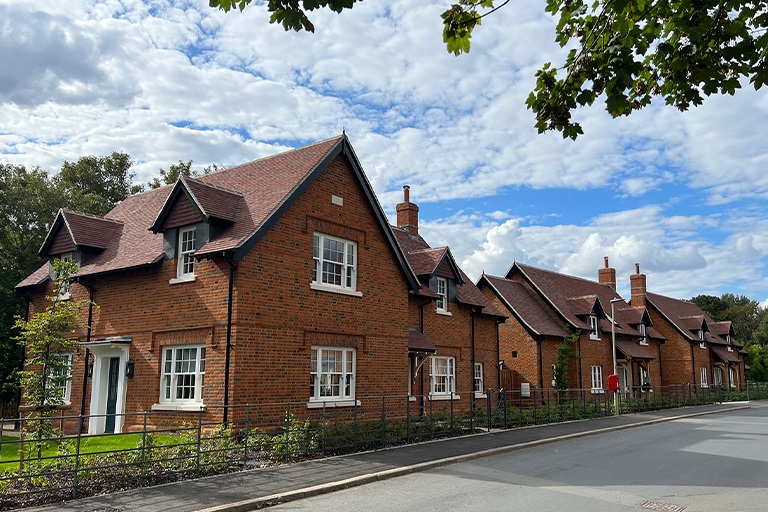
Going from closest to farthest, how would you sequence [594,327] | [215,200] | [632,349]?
[215,200]
[594,327]
[632,349]

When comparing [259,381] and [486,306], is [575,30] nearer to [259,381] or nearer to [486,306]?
[259,381]

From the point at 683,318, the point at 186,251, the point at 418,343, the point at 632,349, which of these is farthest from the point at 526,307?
the point at 683,318

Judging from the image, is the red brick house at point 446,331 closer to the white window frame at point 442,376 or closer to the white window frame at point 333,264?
the white window frame at point 442,376

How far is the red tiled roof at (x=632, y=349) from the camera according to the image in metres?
38.8

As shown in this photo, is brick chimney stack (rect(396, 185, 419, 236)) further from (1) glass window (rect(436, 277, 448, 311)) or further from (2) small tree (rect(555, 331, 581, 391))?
(2) small tree (rect(555, 331, 581, 391))

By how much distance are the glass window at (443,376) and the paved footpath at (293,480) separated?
6.22 m

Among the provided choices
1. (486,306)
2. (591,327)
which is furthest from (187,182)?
(591,327)

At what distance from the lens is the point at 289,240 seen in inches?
651

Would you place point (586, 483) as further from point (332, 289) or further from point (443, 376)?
point (443, 376)

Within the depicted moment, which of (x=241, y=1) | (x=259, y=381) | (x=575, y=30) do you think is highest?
(x=575, y=30)

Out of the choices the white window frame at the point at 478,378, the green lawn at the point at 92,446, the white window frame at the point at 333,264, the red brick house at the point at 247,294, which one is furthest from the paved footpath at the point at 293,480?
the white window frame at the point at 478,378

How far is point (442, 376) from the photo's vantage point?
24.9 meters

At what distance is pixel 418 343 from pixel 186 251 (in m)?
8.72

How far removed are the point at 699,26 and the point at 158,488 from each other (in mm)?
10194
